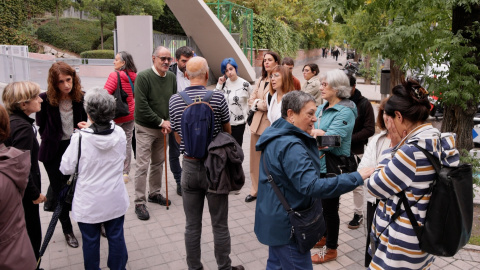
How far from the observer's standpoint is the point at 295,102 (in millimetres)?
2801

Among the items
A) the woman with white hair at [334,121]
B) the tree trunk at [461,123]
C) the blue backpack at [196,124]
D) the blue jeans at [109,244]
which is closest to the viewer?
the blue jeans at [109,244]

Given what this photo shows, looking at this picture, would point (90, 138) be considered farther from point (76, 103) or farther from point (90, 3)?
point (90, 3)

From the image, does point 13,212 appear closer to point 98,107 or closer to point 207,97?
point 98,107

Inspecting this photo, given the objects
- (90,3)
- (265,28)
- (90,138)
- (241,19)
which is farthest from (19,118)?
(90,3)

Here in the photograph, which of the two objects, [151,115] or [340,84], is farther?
[151,115]

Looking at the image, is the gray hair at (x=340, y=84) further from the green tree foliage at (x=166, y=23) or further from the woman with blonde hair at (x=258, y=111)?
the green tree foliage at (x=166, y=23)

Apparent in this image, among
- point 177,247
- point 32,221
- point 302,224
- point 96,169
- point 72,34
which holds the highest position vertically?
point 72,34

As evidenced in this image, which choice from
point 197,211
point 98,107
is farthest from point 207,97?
point 197,211

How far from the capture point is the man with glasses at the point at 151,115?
5.10 m

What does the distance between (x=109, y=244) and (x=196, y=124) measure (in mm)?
1316

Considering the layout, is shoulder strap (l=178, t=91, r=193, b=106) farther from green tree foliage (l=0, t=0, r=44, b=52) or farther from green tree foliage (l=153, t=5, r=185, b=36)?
green tree foliage (l=0, t=0, r=44, b=52)

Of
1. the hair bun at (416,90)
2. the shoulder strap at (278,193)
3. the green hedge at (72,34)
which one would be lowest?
the shoulder strap at (278,193)

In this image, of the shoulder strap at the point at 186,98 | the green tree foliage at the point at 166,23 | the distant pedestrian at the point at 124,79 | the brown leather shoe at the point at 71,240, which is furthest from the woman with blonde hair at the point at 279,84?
the green tree foliage at the point at 166,23

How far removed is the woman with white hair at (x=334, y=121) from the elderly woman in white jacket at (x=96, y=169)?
1.93 meters
